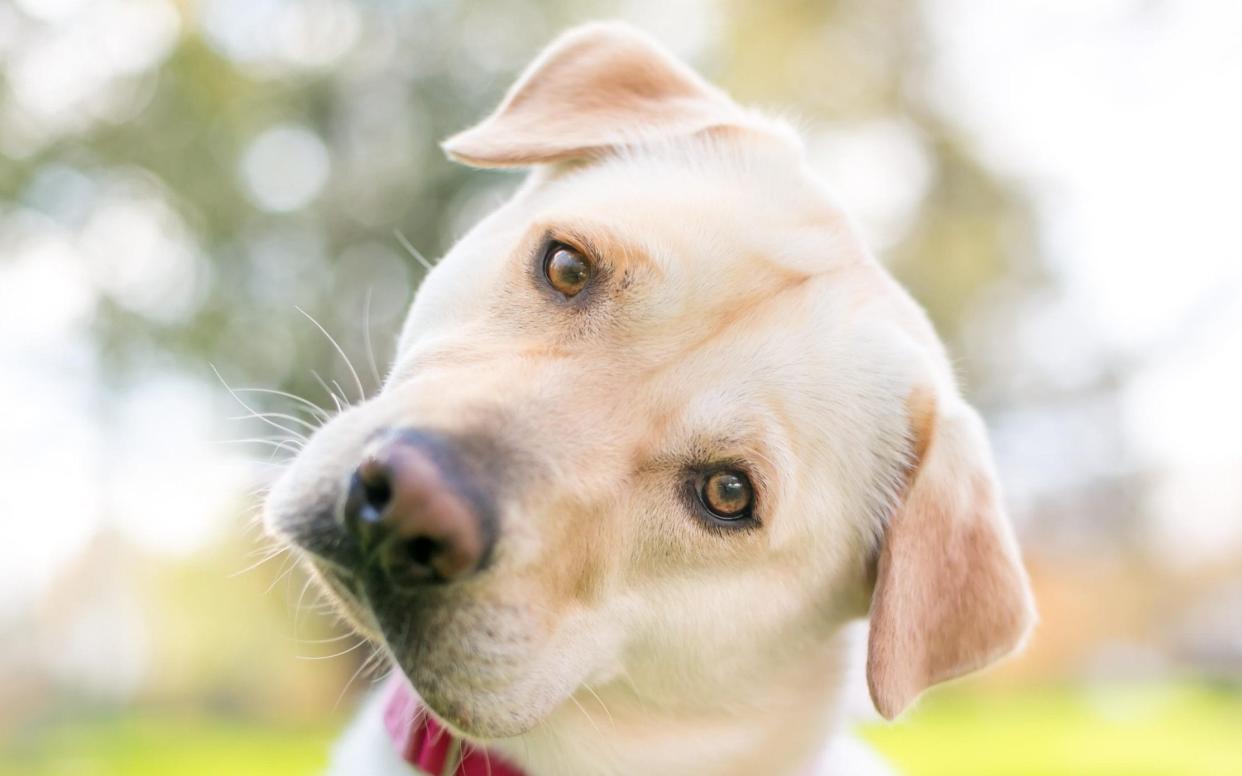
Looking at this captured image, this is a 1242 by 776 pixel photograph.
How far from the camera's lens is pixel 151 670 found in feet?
43.9

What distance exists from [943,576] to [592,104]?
1.76m

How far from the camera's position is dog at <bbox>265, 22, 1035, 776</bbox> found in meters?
2.17

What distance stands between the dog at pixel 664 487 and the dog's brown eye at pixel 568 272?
1cm

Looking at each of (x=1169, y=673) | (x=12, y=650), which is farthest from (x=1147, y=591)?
(x=12, y=650)

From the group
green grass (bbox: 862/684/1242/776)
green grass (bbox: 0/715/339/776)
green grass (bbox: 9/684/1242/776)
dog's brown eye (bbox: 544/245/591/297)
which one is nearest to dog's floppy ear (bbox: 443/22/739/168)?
dog's brown eye (bbox: 544/245/591/297)

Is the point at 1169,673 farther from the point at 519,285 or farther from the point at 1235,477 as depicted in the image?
the point at 519,285

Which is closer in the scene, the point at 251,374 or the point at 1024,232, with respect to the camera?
the point at 251,374

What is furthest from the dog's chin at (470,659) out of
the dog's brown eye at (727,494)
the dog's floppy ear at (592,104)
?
the dog's floppy ear at (592,104)

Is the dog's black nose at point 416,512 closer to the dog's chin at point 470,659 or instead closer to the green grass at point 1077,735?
the dog's chin at point 470,659

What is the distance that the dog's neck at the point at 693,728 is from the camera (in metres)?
2.61

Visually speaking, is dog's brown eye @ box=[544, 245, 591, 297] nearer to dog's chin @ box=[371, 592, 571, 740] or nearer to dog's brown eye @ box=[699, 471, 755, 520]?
dog's brown eye @ box=[699, 471, 755, 520]

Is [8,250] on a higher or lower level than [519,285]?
lower

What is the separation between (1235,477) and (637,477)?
1372cm

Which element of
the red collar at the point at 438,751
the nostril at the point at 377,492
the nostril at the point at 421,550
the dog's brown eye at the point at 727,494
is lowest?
the red collar at the point at 438,751
